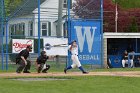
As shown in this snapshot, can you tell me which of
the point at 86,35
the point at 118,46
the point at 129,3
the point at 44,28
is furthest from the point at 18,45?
the point at 129,3

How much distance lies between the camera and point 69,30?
96.3 ft

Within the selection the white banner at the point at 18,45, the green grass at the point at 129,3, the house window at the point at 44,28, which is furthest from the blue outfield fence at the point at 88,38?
the green grass at the point at 129,3

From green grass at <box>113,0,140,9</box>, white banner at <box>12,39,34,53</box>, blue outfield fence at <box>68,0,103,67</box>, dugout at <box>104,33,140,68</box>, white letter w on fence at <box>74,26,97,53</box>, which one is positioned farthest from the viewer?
green grass at <box>113,0,140,9</box>

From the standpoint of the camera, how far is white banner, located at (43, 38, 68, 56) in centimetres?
2819

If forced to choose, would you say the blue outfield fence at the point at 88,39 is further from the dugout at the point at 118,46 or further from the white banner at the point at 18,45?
the dugout at the point at 118,46

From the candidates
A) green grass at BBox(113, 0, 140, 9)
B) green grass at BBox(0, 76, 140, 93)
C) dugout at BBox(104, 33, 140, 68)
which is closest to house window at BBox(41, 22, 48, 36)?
dugout at BBox(104, 33, 140, 68)

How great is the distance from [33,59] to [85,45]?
12.5 feet

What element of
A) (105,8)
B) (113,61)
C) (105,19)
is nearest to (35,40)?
(113,61)

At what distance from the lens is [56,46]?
1117 inches

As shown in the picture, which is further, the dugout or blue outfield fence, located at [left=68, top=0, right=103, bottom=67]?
the dugout

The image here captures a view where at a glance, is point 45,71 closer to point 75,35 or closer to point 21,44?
point 21,44

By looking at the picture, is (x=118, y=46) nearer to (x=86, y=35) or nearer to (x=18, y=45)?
(x=86, y=35)

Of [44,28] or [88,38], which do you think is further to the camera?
[44,28]

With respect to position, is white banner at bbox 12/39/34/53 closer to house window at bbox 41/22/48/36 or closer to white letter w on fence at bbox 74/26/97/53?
white letter w on fence at bbox 74/26/97/53
